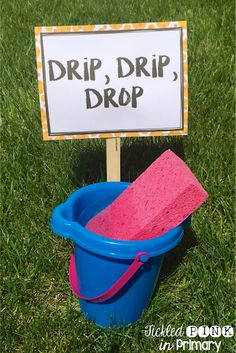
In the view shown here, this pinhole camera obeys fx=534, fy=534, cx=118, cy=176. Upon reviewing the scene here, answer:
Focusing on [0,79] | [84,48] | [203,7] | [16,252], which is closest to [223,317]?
[16,252]

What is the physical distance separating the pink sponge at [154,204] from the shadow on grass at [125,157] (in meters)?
0.48

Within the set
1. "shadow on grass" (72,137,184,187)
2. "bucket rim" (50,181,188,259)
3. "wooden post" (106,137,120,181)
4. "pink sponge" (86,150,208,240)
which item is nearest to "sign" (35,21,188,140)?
"wooden post" (106,137,120,181)

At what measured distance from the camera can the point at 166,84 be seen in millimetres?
1415

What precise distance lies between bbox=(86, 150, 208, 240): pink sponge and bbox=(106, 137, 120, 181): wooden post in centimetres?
16

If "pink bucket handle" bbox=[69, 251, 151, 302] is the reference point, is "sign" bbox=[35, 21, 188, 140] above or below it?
above

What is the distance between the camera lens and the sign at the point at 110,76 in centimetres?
138

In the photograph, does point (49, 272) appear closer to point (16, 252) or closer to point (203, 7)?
point (16, 252)

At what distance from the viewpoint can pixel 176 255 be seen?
1.59m

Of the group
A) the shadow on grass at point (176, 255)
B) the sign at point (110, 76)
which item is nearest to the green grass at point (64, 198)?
the shadow on grass at point (176, 255)

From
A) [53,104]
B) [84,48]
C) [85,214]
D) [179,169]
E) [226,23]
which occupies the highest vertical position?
[226,23]

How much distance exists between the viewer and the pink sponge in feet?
4.14

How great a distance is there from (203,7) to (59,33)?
2127 mm

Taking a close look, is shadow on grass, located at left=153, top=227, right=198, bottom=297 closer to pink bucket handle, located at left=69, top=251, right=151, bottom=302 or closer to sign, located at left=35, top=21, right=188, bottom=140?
pink bucket handle, located at left=69, top=251, right=151, bottom=302

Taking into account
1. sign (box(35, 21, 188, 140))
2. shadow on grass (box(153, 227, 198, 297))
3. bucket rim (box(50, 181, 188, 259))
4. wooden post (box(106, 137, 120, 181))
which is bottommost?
shadow on grass (box(153, 227, 198, 297))
